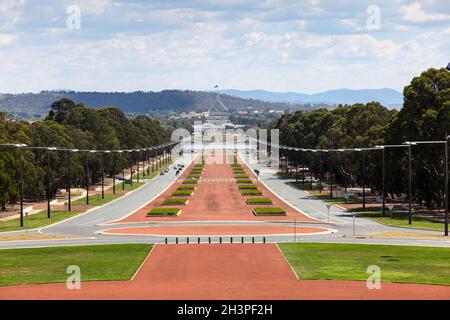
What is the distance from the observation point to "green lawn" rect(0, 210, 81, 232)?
105 metres

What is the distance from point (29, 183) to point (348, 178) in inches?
3094

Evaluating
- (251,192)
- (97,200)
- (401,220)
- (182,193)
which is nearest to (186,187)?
(182,193)

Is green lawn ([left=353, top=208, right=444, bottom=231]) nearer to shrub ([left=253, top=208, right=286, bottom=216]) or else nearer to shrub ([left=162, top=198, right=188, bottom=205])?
shrub ([left=253, top=208, right=286, bottom=216])

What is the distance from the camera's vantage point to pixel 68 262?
7356cm

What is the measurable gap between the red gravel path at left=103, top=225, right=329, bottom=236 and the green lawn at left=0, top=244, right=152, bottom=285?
40.8ft

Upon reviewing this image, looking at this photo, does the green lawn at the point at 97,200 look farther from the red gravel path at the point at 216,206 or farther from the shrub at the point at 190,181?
the shrub at the point at 190,181

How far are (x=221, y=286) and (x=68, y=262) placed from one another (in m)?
18.7

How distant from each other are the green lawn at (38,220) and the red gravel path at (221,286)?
36.1 meters

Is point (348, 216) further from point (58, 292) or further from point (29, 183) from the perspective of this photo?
point (58, 292)

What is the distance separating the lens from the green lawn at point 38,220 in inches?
4151

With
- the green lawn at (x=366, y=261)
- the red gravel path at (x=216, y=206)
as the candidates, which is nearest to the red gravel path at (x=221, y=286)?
A: the green lawn at (x=366, y=261)

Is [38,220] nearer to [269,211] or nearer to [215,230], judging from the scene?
[215,230]
